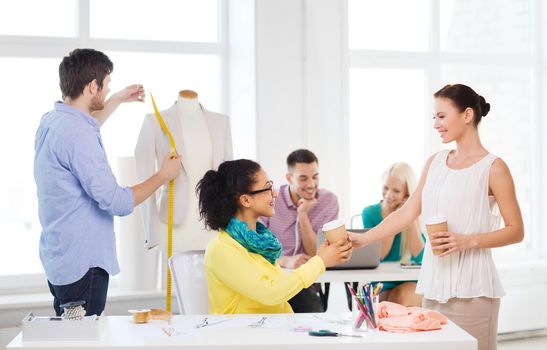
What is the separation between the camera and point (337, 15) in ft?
17.8

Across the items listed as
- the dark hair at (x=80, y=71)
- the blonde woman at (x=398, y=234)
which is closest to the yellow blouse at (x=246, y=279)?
the dark hair at (x=80, y=71)

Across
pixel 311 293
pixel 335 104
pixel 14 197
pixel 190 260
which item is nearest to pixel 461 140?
pixel 190 260

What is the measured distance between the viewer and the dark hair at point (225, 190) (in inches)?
117

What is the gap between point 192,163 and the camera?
430cm

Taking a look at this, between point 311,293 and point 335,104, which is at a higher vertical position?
point 335,104

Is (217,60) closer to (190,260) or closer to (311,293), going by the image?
(311,293)

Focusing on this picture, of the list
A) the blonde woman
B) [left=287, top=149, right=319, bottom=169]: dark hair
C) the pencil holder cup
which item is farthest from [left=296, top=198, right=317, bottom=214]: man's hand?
the pencil holder cup

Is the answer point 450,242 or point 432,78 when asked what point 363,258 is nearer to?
point 450,242

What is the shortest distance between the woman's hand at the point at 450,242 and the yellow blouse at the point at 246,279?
0.43 metres

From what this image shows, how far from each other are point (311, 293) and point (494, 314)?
133cm

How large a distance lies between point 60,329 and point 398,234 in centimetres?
245

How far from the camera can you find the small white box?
7.91ft

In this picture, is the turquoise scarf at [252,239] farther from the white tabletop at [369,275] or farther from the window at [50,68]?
the window at [50,68]

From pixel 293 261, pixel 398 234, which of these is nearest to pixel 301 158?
pixel 293 261
